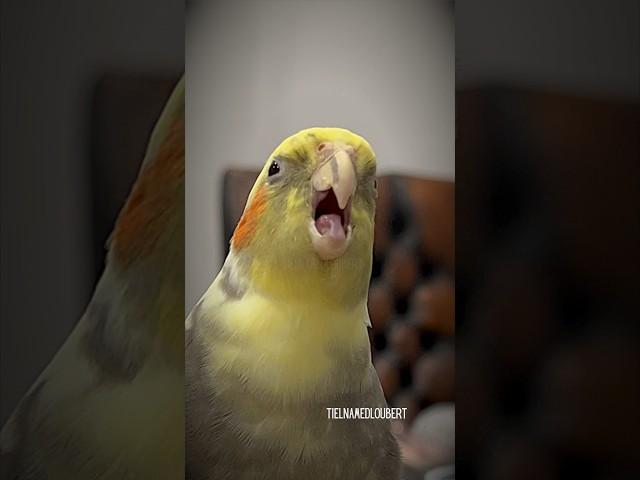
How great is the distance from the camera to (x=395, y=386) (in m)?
1.47

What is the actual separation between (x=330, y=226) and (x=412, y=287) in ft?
0.74

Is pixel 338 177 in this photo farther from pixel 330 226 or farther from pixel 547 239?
pixel 547 239

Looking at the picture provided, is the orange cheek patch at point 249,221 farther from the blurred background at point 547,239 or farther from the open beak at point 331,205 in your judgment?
the blurred background at point 547,239

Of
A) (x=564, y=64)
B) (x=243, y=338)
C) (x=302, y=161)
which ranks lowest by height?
(x=243, y=338)

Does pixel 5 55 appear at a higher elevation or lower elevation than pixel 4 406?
higher

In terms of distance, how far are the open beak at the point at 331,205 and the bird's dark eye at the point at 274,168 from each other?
8 cm

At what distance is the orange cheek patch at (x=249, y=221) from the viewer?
4.71 ft

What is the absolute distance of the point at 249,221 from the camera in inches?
56.6

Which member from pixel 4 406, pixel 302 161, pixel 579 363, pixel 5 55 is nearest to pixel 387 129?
pixel 302 161

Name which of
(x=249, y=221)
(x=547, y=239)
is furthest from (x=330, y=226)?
(x=547, y=239)

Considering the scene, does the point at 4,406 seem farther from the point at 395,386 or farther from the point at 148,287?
the point at 395,386

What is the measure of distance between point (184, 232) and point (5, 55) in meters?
0.56

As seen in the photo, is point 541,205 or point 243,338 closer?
point 243,338

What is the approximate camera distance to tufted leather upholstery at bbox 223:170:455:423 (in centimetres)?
146
